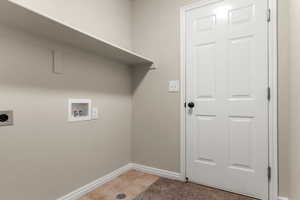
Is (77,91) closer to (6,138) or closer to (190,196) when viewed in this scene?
(6,138)

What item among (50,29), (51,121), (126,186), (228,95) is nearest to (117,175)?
(126,186)

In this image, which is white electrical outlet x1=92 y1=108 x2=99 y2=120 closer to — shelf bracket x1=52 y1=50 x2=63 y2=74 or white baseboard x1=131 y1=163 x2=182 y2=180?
shelf bracket x1=52 y1=50 x2=63 y2=74

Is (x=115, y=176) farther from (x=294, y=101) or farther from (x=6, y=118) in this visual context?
(x=294, y=101)

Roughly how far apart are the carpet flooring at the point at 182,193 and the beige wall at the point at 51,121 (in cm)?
61

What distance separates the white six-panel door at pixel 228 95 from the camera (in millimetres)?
1648

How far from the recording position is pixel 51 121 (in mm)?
1464

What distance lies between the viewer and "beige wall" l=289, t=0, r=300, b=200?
1.35 metres

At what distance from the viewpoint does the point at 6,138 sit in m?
1.19

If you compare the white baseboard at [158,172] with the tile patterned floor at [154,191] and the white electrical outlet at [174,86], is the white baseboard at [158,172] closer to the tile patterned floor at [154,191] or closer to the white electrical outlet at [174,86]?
the tile patterned floor at [154,191]

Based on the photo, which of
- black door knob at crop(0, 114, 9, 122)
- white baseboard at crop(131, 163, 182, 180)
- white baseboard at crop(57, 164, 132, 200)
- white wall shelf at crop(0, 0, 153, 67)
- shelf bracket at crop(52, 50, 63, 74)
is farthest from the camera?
white baseboard at crop(131, 163, 182, 180)

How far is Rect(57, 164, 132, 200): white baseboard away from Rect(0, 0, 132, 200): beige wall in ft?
0.15

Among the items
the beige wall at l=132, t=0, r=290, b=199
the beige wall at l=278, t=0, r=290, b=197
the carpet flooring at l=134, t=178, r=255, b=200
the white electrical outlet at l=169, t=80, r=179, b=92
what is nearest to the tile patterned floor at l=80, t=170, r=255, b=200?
the carpet flooring at l=134, t=178, r=255, b=200

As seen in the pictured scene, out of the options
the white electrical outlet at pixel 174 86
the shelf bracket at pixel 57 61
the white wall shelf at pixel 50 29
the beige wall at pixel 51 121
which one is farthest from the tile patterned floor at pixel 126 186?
the white wall shelf at pixel 50 29

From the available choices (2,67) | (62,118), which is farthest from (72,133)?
(2,67)
